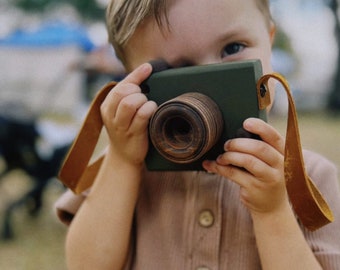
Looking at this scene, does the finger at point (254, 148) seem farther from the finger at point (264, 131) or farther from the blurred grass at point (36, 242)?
the blurred grass at point (36, 242)

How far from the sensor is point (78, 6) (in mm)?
13336

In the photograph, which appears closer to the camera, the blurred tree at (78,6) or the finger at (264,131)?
the finger at (264,131)

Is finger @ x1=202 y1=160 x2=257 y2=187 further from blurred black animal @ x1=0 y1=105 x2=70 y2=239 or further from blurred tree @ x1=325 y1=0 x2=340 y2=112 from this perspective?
blurred tree @ x1=325 y1=0 x2=340 y2=112

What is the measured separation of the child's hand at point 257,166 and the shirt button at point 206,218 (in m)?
0.06

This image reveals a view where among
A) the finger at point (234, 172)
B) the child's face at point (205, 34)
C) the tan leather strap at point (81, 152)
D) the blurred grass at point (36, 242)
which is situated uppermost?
the child's face at point (205, 34)

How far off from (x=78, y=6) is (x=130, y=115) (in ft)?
43.3

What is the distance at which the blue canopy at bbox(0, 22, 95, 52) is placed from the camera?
6207 millimetres

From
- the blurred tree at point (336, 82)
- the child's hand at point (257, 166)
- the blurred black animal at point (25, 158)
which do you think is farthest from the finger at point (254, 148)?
the blurred tree at point (336, 82)

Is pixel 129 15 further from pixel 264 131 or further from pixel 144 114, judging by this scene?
pixel 264 131

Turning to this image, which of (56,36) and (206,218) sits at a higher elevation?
(206,218)

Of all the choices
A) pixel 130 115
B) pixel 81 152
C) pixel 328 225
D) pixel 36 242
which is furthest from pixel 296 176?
pixel 36 242

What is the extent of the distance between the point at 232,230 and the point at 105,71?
1085cm

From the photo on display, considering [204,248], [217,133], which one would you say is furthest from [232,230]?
[217,133]

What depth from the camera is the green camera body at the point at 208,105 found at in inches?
24.3
